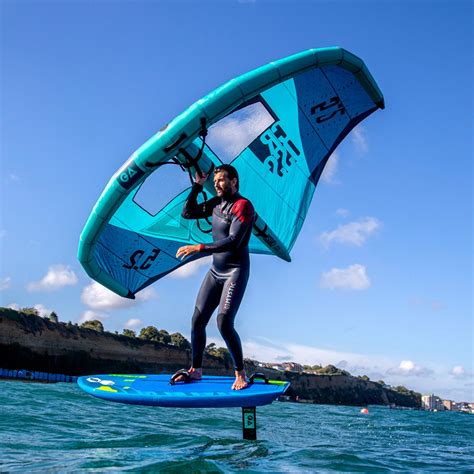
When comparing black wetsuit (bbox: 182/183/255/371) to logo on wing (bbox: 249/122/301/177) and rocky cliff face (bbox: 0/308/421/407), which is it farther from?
rocky cliff face (bbox: 0/308/421/407)

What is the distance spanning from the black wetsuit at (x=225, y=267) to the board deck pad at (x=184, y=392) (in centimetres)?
35

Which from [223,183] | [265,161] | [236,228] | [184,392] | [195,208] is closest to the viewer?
[184,392]

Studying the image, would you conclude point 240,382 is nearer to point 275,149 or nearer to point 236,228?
point 236,228

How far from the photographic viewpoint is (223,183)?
518 centimetres

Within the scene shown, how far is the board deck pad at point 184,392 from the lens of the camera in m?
4.52

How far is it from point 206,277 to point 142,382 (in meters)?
1.35

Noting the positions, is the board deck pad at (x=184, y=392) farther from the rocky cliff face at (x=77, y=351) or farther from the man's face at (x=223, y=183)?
the rocky cliff face at (x=77, y=351)

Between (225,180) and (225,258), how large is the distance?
0.78 m

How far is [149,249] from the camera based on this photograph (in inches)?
274

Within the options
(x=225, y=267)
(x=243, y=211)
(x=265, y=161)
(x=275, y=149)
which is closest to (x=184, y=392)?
(x=225, y=267)

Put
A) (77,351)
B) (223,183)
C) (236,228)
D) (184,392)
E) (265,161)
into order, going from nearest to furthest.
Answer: (184,392) < (236,228) < (223,183) < (265,161) < (77,351)

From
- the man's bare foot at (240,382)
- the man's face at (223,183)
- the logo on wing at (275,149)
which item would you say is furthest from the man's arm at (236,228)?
the logo on wing at (275,149)

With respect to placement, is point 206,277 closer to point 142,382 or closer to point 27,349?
point 142,382

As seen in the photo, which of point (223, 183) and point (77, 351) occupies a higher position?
point (223, 183)
